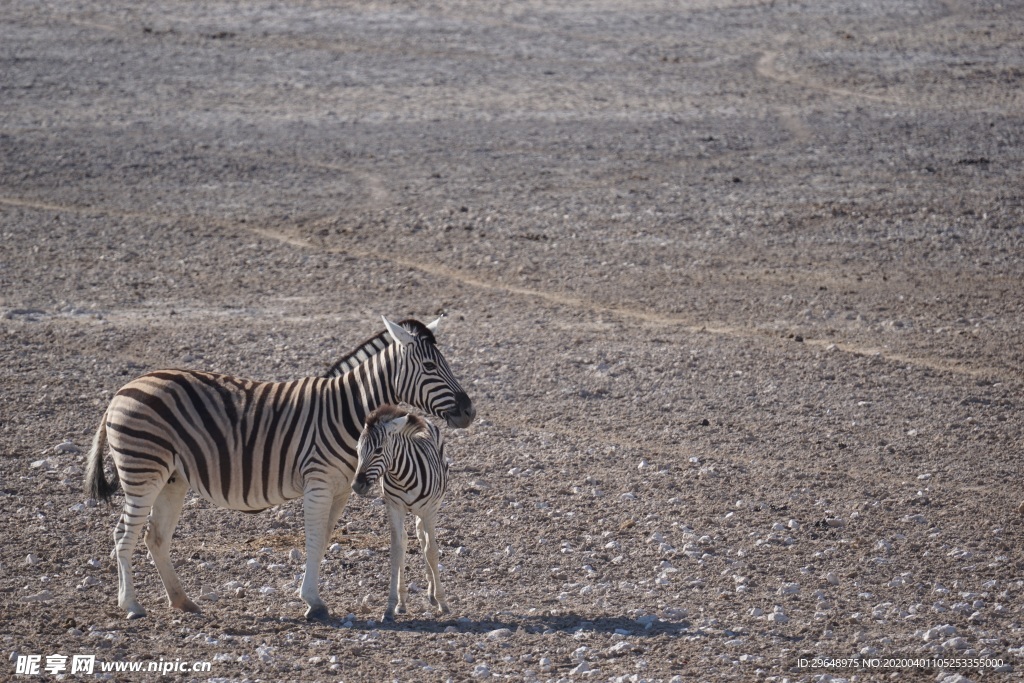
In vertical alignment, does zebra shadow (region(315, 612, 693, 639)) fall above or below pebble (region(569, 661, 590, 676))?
below

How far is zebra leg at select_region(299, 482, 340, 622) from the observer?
7.35 meters

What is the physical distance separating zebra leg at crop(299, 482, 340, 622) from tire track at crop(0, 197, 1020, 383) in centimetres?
688

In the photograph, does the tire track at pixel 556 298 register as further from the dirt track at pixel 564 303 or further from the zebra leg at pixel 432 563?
the zebra leg at pixel 432 563

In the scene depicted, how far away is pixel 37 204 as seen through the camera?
725 inches

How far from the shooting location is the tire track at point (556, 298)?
40.8 ft

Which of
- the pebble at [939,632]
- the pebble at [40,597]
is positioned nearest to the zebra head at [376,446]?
the pebble at [40,597]

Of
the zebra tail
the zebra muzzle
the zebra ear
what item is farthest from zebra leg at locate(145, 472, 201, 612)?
the zebra muzzle

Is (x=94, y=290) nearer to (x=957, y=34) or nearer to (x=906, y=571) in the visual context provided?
(x=906, y=571)

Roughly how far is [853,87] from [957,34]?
567cm

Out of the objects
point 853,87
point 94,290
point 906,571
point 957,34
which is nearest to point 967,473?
point 906,571

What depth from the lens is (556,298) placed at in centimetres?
1483

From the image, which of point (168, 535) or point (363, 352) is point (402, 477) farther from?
Result: point (168, 535)

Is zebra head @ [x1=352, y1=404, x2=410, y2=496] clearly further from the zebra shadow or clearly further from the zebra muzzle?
the zebra shadow

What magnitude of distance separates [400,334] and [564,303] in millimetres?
7021
